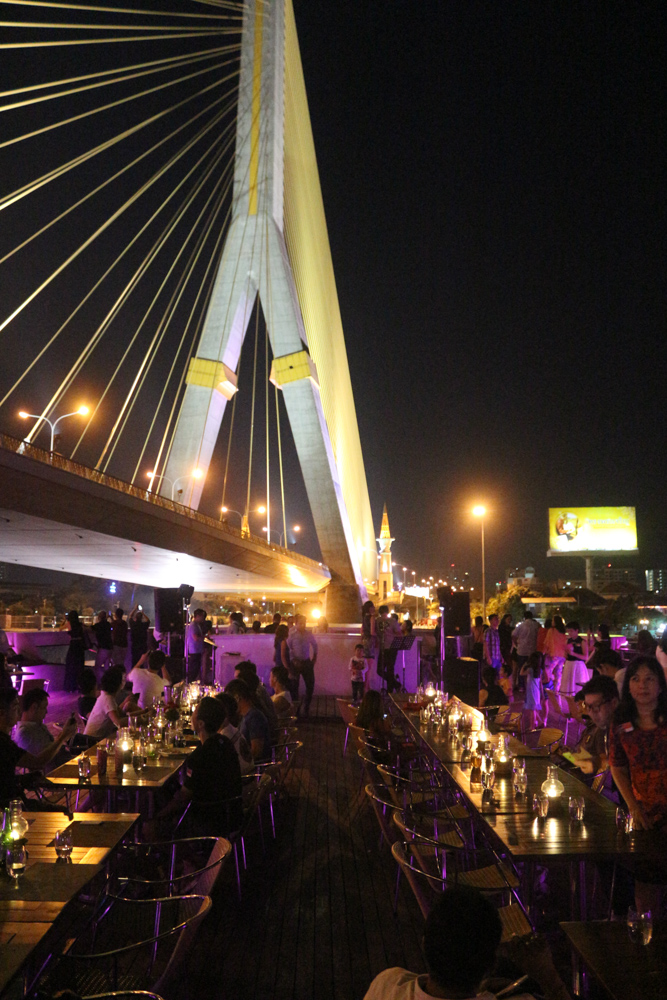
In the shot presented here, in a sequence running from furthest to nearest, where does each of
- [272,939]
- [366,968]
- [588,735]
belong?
[588,735] < [272,939] < [366,968]

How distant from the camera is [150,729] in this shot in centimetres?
580

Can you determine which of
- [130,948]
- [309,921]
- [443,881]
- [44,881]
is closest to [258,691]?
[309,921]

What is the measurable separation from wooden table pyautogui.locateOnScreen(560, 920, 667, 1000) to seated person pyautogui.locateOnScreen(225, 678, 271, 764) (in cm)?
380

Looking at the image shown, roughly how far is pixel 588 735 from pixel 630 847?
258 centimetres

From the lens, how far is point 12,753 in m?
4.04

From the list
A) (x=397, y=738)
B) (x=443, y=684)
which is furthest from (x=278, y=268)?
(x=397, y=738)

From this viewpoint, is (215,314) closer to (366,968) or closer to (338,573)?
(338,573)

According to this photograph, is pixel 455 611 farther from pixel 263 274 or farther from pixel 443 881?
pixel 263 274

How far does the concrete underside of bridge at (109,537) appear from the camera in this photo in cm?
1206

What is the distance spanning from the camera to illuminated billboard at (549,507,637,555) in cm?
5541

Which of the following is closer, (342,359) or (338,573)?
(338,573)

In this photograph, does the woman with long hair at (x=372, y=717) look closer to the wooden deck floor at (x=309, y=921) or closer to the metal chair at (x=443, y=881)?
the wooden deck floor at (x=309, y=921)

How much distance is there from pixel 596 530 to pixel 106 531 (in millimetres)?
46885

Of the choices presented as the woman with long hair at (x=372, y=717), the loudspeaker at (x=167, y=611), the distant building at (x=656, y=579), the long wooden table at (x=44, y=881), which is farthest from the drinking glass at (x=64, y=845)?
the distant building at (x=656, y=579)
